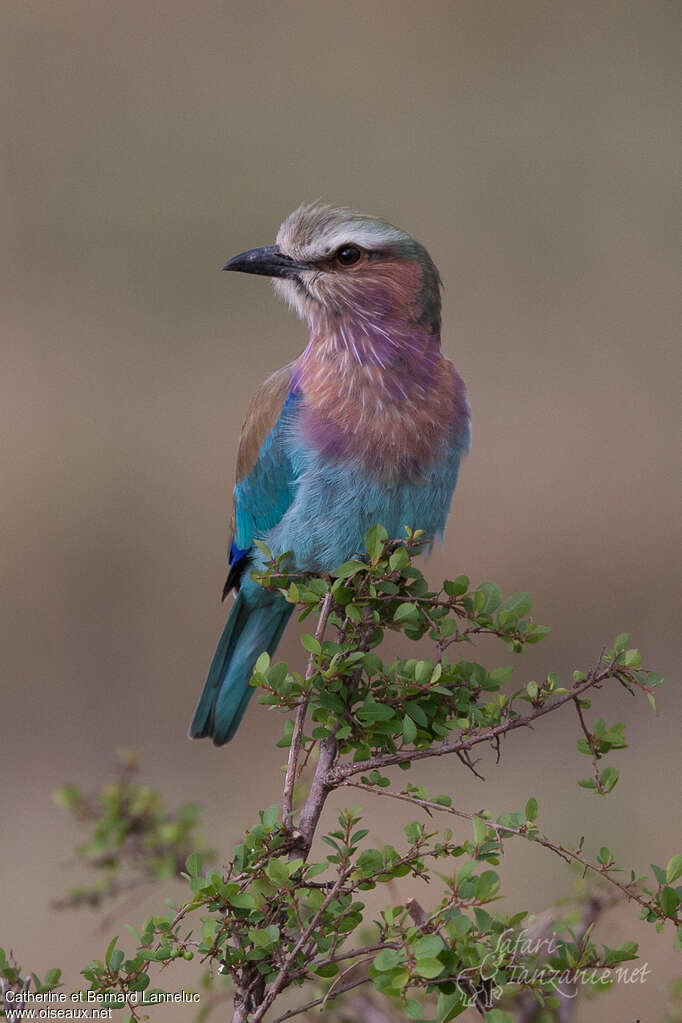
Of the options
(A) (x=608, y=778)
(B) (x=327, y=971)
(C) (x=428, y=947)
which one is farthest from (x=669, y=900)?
(B) (x=327, y=971)

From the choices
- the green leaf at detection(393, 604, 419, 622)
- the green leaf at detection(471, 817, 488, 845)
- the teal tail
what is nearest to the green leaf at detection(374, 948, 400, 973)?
the green leaf at detection(471, 817, 488, 845)

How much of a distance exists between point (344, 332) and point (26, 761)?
279cm

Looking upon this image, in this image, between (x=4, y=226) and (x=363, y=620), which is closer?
(x=363, y=620)

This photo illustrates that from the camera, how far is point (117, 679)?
4453 millimetres

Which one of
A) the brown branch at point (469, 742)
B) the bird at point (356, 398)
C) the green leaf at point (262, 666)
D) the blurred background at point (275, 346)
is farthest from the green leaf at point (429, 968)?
the blurred background at point (275, 346)

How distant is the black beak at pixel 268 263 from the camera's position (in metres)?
2.20

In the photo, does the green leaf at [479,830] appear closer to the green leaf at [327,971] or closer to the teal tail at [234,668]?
the green leaf at [327,971]

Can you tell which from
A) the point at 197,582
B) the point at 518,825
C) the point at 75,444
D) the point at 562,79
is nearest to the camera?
the point at 518,825

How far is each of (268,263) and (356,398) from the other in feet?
1.00

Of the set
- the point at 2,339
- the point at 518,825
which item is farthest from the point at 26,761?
the point at 518,825

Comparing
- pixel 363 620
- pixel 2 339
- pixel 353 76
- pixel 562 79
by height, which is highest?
pixel 353 76

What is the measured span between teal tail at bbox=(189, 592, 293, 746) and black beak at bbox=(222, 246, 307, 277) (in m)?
0.67

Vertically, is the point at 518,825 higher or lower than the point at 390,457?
lower

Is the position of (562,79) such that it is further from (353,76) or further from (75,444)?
(75,444)
